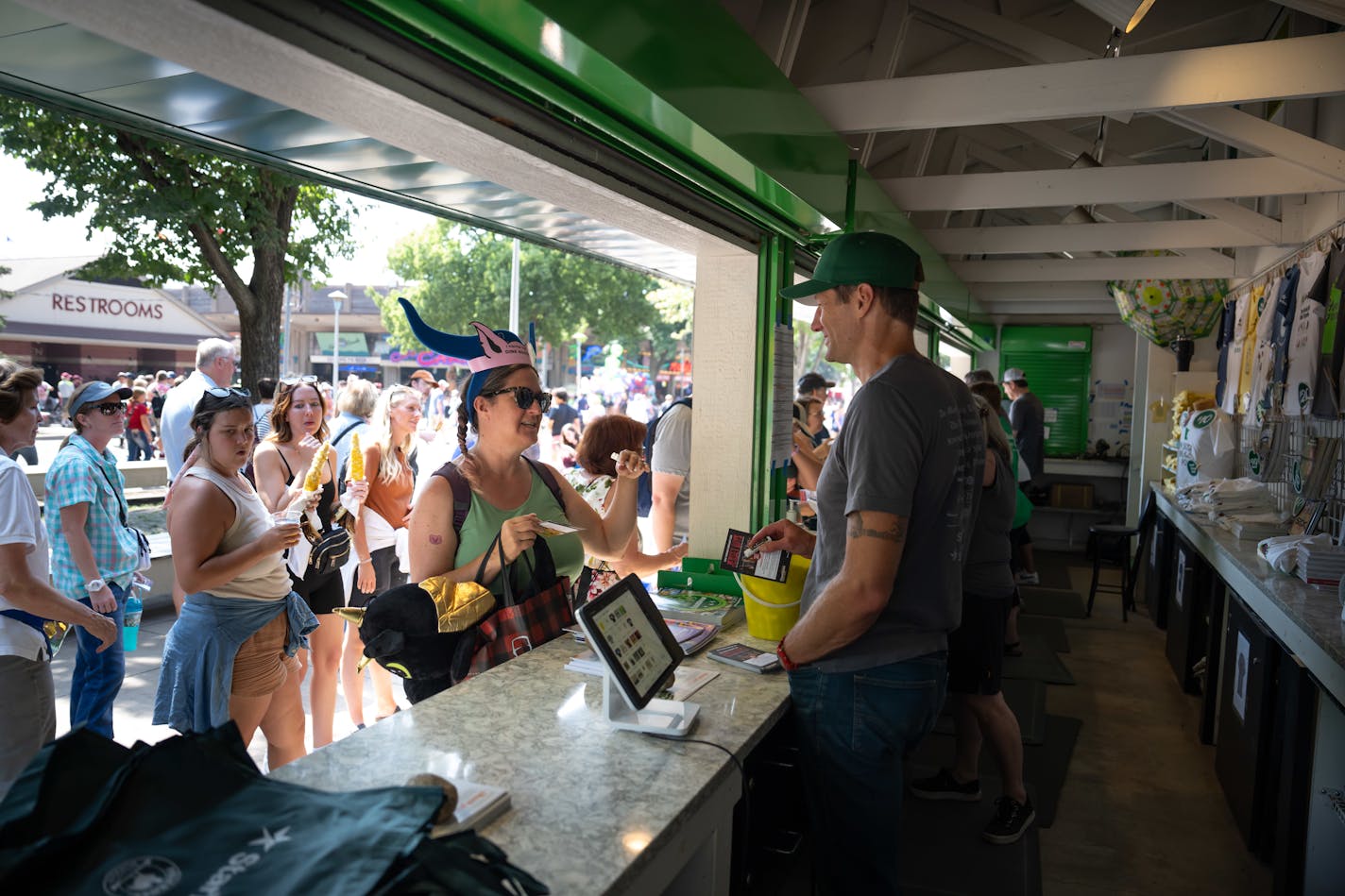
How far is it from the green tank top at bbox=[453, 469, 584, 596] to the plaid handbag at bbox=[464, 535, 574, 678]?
31mm

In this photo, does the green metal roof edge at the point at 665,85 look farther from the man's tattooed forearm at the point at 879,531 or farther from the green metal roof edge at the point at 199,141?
the man's tattooed forearm at the point at 879,531

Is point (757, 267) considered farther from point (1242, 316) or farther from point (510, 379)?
point (1242, 316)

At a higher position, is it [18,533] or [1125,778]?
[18,533]

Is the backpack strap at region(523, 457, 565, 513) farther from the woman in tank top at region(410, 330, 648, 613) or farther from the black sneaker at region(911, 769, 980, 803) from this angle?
the black sneaker at region(911, 769, 980, 803)

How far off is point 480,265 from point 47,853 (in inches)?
1022

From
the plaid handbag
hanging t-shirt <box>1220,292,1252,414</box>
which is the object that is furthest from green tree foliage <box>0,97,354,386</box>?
hanging t-shirt <box>1220,292,1252,414</box>

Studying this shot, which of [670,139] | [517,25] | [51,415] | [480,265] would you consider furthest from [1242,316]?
[51,415]

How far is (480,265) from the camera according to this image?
1023 inches

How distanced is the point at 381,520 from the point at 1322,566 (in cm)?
429

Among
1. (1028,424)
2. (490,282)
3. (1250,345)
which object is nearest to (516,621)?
(1250,345)

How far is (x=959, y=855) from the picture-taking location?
3.55m

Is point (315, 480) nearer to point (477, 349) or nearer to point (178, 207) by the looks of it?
point (477, 349)

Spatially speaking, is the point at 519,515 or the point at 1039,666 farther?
the point at 1039,666

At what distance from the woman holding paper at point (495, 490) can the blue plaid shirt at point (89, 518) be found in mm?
1852
